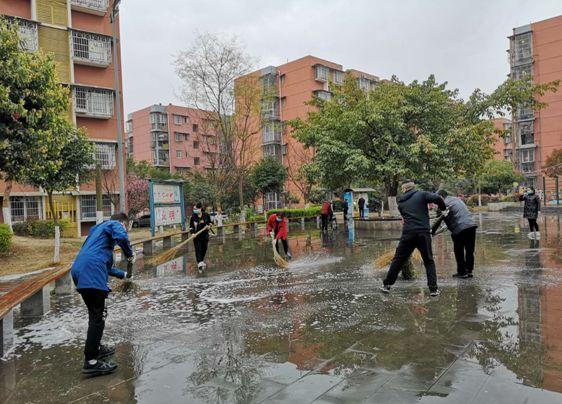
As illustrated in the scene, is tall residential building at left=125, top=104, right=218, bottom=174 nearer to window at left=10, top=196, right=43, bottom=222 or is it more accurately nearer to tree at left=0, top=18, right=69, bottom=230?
window at left=10, top=196, right=43, bottom=222

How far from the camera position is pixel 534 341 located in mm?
4340

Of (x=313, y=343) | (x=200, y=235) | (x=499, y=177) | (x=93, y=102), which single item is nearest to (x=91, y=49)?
(x=93, y=102)

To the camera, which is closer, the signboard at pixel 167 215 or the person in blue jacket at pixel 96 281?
the person in blue jacket at pixel 96 281

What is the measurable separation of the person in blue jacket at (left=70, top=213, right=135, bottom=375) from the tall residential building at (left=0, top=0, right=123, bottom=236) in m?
24.1

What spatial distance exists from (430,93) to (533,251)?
1154cm

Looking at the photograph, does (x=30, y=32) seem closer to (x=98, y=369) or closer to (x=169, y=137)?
(x=98, y=369)

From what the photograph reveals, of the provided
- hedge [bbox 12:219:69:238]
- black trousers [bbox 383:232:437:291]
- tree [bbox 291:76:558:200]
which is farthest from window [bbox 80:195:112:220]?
black trousers [bbox 383:232:437:291]

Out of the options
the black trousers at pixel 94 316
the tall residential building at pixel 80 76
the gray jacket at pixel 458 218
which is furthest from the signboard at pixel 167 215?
the black trousers at pixel 94 316

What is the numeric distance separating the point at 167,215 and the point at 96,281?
1496 cm

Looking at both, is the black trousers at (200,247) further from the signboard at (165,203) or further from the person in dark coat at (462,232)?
the signboard at (165,203)

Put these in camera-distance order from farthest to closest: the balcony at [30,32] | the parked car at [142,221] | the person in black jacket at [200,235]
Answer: the parked car at [142,221], the balcony at [30,32], the person in black jacket at [200,235]

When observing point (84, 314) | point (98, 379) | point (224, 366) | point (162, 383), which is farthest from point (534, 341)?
point (84, 314)

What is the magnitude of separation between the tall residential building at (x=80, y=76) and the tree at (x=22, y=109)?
16340 mm

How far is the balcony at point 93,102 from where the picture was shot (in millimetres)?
28875
